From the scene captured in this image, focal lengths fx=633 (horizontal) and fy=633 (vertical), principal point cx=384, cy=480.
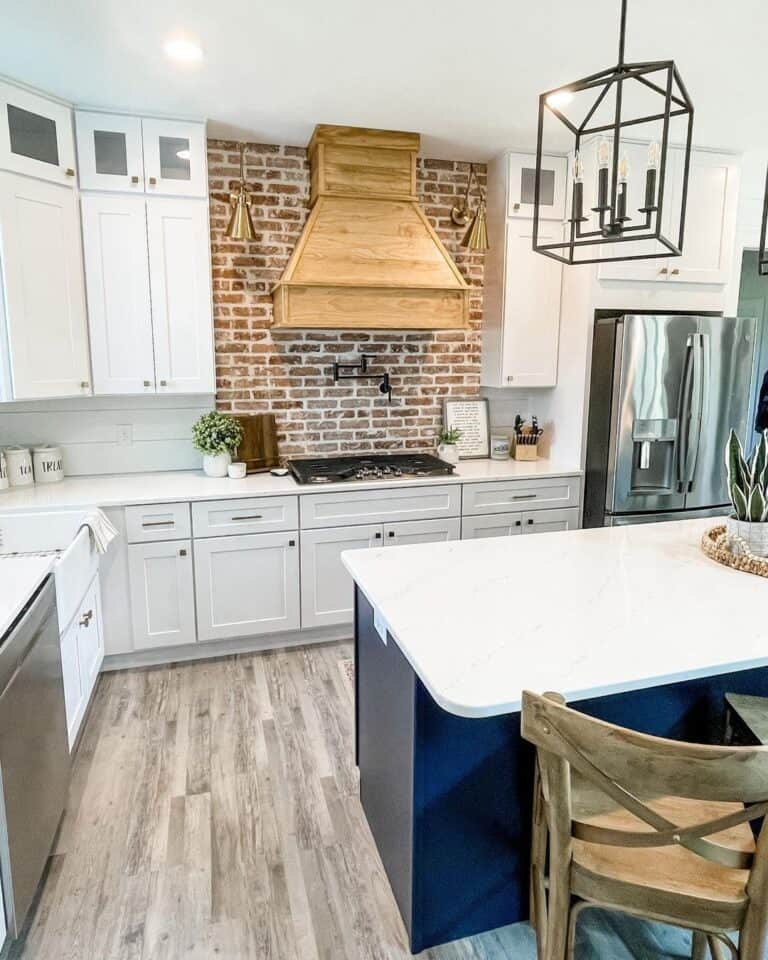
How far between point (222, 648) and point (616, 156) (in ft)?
9.40

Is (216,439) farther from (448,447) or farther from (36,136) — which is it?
(36,136)

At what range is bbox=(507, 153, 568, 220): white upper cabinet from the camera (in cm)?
361

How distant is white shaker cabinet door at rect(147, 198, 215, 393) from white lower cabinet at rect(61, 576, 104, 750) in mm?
1129

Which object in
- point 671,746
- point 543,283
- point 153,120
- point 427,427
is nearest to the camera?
point 671,746

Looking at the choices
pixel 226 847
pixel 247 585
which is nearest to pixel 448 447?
pixel 247 585

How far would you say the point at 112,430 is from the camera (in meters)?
3.51

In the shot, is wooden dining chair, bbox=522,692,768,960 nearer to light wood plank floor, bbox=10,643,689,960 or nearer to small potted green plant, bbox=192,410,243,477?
light wood plank floor, bbox=10,643,689,960

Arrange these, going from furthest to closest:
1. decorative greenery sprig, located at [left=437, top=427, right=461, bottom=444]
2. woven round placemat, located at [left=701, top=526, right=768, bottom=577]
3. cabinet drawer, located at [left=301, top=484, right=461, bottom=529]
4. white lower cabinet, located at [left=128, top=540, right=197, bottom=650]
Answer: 1. decorative greenery sprig, located at [left=437, top=427, right=461, bottom=444]
2. cabinet drawer, located at [left=301, top=484, right=461, bottom=529]
3. white lower cabinet, located at [left=128, top=540, right=197, bottom=650]
4. woven round placemat, located at [left=701, top=526, right=768, bottom=577]

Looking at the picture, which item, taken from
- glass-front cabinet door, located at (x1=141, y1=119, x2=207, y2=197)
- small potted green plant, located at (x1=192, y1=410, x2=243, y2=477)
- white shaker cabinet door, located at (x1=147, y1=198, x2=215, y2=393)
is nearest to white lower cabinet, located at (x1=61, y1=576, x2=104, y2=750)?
small potted green plant, located at (x1=192, y1=410, x2=243, y2=477)

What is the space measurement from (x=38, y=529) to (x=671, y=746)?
2.72 meters

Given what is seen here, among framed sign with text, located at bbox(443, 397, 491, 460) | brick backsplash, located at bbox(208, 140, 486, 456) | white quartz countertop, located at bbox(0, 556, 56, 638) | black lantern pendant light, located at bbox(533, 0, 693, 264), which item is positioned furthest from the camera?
framed sign with text, located at bbox(443, 397, 491, 460)

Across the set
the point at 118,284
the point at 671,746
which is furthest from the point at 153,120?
the point at 671,746

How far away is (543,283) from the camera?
3.76 m

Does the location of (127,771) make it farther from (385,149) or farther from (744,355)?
(744,355)
